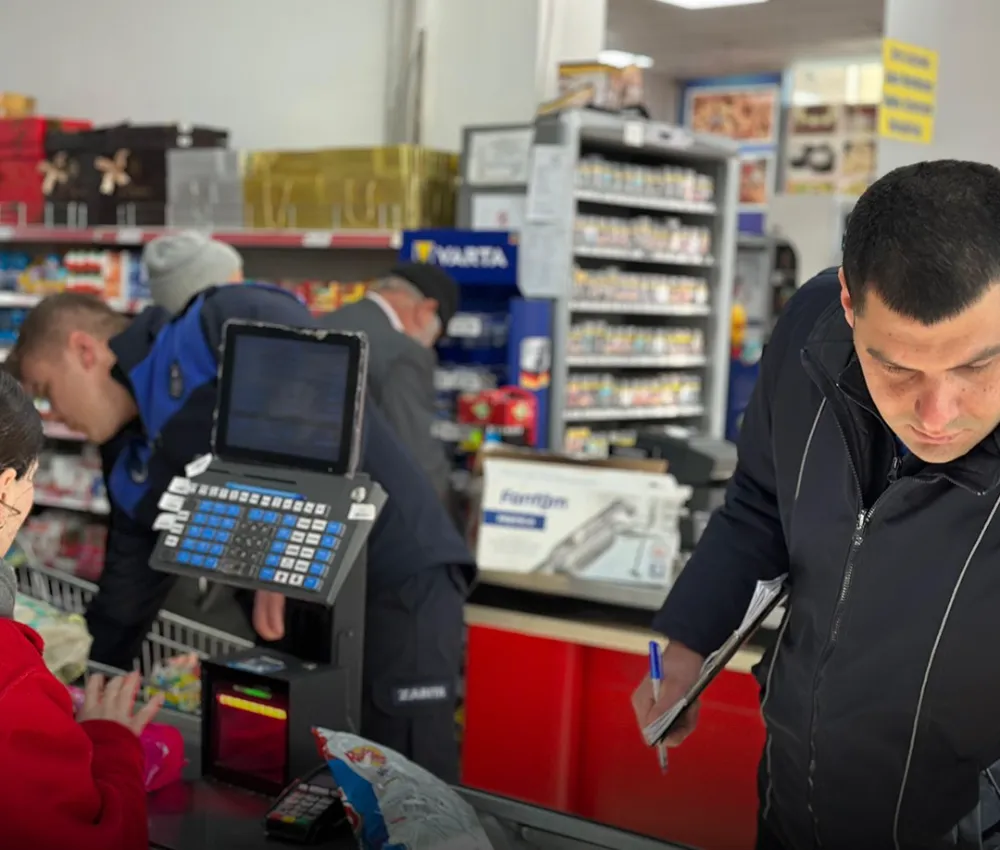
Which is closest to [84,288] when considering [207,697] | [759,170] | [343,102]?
[343,102]

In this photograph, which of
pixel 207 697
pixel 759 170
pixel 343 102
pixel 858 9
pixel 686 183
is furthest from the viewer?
pixel 759 170

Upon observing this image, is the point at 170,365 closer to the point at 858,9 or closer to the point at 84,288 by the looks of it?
the point at 84,288

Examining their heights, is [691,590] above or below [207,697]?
above

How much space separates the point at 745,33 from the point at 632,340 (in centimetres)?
904

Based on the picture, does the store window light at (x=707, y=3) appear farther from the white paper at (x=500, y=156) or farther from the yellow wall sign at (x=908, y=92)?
the yellow wall sign at (x=908, y=92)

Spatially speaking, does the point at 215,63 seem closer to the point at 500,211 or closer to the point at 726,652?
the point at 500,211

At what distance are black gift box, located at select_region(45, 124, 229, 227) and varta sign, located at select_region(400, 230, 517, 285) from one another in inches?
76.4

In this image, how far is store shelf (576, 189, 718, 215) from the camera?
240 inches

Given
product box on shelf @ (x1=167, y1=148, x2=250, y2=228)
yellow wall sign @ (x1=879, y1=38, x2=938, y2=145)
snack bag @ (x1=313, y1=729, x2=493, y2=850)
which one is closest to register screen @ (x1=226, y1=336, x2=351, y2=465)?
snack bag @ (x1=313, y1=729, x2=493, y2=850)

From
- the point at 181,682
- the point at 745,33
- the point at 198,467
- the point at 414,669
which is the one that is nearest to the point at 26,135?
the point at 181,682

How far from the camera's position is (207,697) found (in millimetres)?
2084

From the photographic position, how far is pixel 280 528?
2014 mm

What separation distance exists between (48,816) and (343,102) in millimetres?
7023

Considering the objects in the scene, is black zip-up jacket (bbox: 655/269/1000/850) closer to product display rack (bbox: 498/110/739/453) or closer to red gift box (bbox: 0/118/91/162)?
product display rack (bbox: 498/110/739/453)
